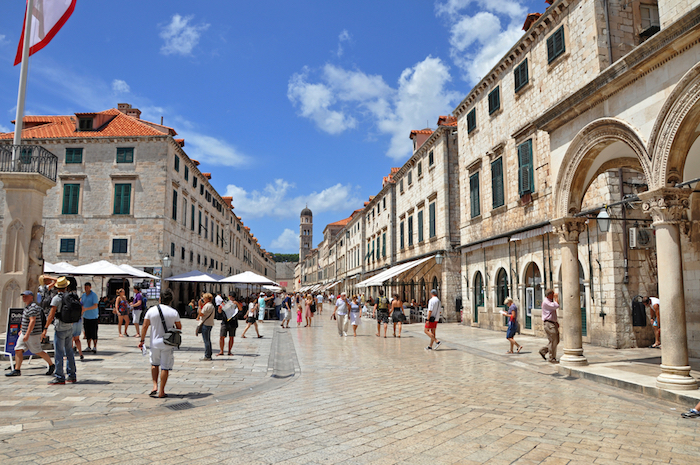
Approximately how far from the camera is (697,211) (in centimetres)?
1110

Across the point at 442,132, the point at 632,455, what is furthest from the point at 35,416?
the point at 442,132

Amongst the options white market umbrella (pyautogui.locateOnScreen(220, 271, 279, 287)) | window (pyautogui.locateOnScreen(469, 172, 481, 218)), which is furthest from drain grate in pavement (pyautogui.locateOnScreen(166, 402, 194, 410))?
white market umbrella (pyautogui.locateOnScreen(220, 271, 279, 287))

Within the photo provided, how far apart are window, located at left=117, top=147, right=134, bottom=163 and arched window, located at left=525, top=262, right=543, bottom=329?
912 inches

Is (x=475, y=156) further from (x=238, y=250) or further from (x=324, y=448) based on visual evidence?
(x=238, y=250)

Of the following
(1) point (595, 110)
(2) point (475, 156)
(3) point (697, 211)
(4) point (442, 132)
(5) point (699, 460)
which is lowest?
(5) point (699, 460)

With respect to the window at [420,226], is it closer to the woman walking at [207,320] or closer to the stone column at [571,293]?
the stone column at [571,293]

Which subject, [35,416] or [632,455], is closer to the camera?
[632,455]

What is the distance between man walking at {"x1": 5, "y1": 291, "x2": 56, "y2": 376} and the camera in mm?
8133

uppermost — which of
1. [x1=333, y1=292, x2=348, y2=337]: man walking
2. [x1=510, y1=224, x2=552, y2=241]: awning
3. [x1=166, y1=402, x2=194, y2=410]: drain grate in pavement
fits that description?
[x1=510, y1=224, x2=552, y2=241]: awning

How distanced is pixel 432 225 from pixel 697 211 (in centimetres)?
1733

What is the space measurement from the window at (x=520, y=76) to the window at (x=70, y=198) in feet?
80.8

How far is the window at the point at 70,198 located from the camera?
92.7ft

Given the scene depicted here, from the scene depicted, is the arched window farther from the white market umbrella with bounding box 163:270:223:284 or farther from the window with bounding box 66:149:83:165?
the window with bounding box 66:149:83:165

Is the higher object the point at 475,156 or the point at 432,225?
the point at 475,156
